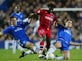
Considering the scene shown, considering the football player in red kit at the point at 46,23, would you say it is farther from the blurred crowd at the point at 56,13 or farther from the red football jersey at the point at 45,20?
the blurred crowd at the point at 56,13

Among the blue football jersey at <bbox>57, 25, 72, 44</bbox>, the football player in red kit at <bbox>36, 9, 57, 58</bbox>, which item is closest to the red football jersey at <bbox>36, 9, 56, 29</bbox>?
the football player in red kit at <bbox>36, 9, 57, 58</bbox>

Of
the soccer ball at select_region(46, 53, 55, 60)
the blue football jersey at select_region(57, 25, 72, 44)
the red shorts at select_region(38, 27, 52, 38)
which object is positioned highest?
the red shorts at select_region(38, 27, 52, 38)

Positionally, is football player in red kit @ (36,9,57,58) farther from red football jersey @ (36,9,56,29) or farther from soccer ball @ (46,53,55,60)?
soccer ball @ (46,53,55,60)

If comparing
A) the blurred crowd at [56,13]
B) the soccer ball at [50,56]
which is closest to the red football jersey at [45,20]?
the soccer ball at [50,56]

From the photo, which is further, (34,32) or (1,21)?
(1,21)

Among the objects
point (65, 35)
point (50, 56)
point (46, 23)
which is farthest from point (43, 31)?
point (50, 56)

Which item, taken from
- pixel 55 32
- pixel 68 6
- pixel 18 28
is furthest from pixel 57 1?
pixel 18 28

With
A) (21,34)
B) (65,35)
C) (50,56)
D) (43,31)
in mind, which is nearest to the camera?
(50,56)

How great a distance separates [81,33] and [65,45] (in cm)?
989

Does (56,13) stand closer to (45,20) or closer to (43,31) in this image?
(45,20)

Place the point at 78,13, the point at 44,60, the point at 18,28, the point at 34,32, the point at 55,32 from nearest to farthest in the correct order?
the point at 44,60 → the point at 18,28 → the point at 34,32 → the point at 55,32 → the point at 78,13

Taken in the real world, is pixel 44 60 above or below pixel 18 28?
below

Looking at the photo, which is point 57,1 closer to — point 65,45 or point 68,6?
point 68,6

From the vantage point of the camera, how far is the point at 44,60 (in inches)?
592
